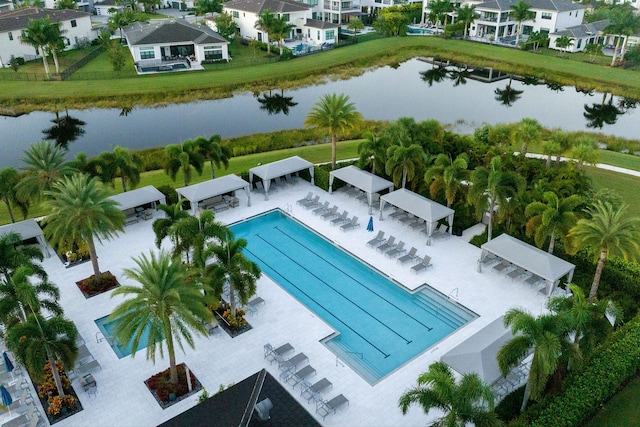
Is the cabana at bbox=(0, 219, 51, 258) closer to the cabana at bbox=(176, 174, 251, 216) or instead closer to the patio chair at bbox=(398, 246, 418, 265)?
the cabana at bbox=(176, 174, 251, 216)

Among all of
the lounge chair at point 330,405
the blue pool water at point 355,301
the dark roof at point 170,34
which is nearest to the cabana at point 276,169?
the blue pool water at point 355,301

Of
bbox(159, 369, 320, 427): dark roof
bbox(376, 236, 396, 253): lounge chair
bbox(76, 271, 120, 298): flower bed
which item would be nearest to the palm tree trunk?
bbox(376, 236, 396, 253): lounge chair

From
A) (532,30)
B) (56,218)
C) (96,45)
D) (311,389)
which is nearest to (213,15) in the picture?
(96,45)

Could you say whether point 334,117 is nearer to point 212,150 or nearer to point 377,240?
point 212,150

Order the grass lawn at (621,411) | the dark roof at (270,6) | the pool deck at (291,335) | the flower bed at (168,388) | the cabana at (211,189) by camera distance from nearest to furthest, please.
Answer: the grass lawn at (621,411), the pool deck at (291,335), the flower bed at (168,388), the cabana at (211,189), the dark roof at (270,6)

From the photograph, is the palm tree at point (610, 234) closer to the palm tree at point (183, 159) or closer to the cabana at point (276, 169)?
the cabana at point (276, 169)

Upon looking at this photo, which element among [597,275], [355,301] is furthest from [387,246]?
[597,275]

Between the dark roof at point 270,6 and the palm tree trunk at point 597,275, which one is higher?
the dark roof at point 270,6
